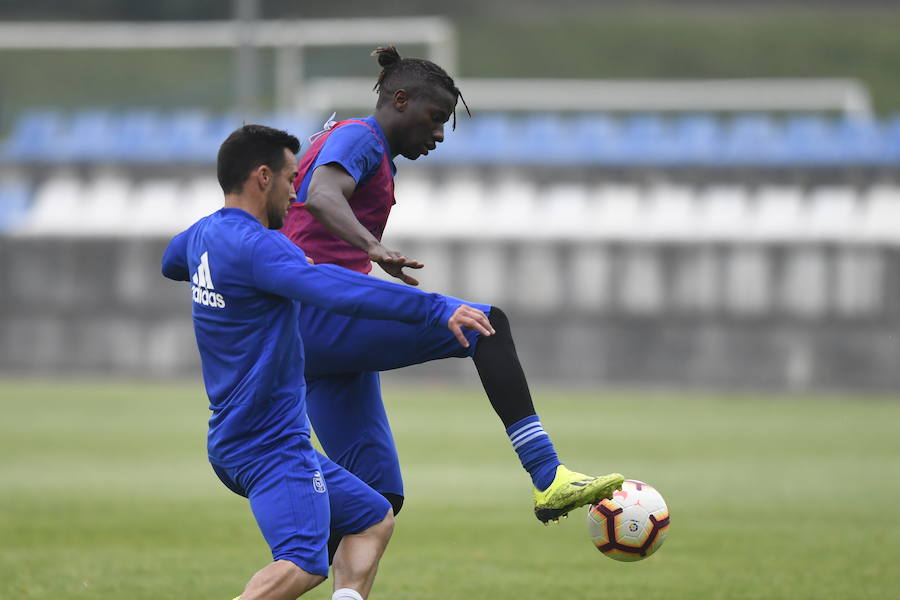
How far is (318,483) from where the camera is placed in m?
5.54

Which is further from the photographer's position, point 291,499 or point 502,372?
point 502,372

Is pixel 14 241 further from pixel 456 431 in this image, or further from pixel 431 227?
pixel 456 431

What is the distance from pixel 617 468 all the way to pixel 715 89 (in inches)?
1018

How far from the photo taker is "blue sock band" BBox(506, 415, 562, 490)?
5941 mm

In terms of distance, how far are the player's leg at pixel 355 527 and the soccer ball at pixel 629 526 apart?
3.47ft

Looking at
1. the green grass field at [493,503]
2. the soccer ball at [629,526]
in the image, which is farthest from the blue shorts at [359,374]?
the green grass field at [493,503]

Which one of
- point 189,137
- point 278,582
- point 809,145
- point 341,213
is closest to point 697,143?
point 809,145

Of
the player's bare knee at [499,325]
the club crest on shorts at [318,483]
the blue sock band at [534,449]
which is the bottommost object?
the club crest on shorts at [318,483]

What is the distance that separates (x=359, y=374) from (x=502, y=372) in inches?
32.2

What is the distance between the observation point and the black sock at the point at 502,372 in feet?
19.5

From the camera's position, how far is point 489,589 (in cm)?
779

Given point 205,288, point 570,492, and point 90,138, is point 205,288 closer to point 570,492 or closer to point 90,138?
point 570,492

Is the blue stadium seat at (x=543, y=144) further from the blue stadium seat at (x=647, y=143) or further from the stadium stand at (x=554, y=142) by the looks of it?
the blue stadium seat at (x=647, y=143)

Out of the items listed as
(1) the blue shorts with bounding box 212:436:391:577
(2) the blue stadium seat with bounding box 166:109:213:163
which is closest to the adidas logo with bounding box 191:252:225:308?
(1) the blue shorts with bounding box 212:436:391:577
